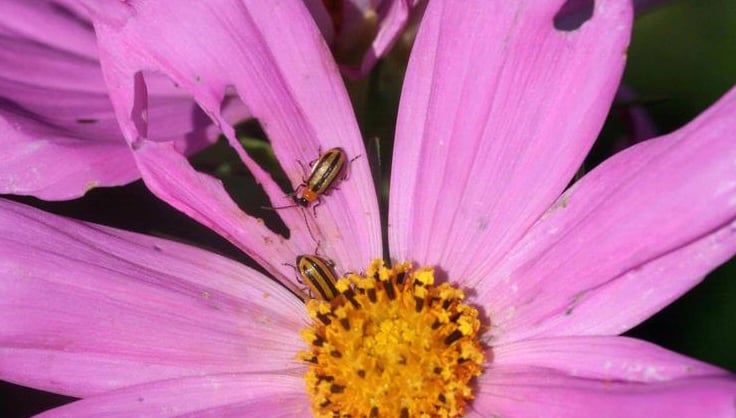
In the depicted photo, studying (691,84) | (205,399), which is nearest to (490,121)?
(205,399)

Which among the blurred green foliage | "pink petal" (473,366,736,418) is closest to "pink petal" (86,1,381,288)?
"pink petal" (473,366,736,418)

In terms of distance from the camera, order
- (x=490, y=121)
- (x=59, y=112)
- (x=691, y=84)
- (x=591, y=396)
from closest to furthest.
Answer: (x=591, y=396), (x=490, y=121), (x=59, y=112), (x=691, y=84)

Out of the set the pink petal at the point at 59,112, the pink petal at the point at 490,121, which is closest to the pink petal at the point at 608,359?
the pink petal at the point at 490,121

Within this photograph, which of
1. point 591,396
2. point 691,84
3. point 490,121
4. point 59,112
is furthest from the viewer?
point 691,84

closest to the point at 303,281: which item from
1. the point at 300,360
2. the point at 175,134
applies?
the point at 300,360

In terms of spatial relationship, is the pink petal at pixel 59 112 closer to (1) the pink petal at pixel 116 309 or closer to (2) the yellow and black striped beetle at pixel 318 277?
(1) the pink petal at pixel 116 309

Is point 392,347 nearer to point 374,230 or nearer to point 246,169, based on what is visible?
point 374,230

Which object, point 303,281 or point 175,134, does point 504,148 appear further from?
point 175,134
